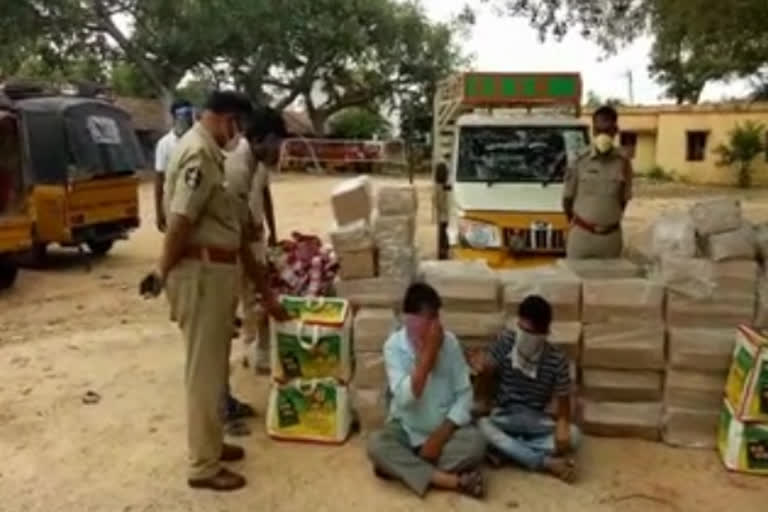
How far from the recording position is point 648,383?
530cm

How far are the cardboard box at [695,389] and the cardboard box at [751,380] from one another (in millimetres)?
201

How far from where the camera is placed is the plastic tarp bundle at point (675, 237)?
5.36m

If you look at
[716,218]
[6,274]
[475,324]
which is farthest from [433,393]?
[6,274]

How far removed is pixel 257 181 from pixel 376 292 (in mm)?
1048

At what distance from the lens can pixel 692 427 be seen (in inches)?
206

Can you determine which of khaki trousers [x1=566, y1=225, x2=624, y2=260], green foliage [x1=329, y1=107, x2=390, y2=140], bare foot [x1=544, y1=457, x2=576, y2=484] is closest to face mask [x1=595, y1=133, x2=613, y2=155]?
khaki trousers [x1=566, y1=225, x2=624, y2=260]

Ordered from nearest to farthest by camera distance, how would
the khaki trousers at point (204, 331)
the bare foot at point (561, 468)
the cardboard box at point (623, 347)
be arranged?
the khaki trousers at point (204, 331), the bare foot at point (561, 468), the cardboard box at point (623, 347)

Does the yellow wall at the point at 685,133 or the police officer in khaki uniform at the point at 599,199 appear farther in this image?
the yellow wall at the point at 685,133

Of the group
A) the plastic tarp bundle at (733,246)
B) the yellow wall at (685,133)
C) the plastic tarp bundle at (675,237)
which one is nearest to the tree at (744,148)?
the yellow wall at (685,133)

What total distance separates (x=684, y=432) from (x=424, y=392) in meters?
1.50

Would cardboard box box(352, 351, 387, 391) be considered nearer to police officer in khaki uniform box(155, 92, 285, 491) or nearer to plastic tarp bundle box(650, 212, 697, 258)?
police officer in khaki uniform box(155, 92, 285, 491)

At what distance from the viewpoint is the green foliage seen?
42.4 meters

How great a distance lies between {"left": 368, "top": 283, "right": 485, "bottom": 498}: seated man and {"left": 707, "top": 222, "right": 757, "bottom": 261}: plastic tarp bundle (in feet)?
4.92

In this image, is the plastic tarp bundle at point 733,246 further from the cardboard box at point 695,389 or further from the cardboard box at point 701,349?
the cardboard box at point 695,389
